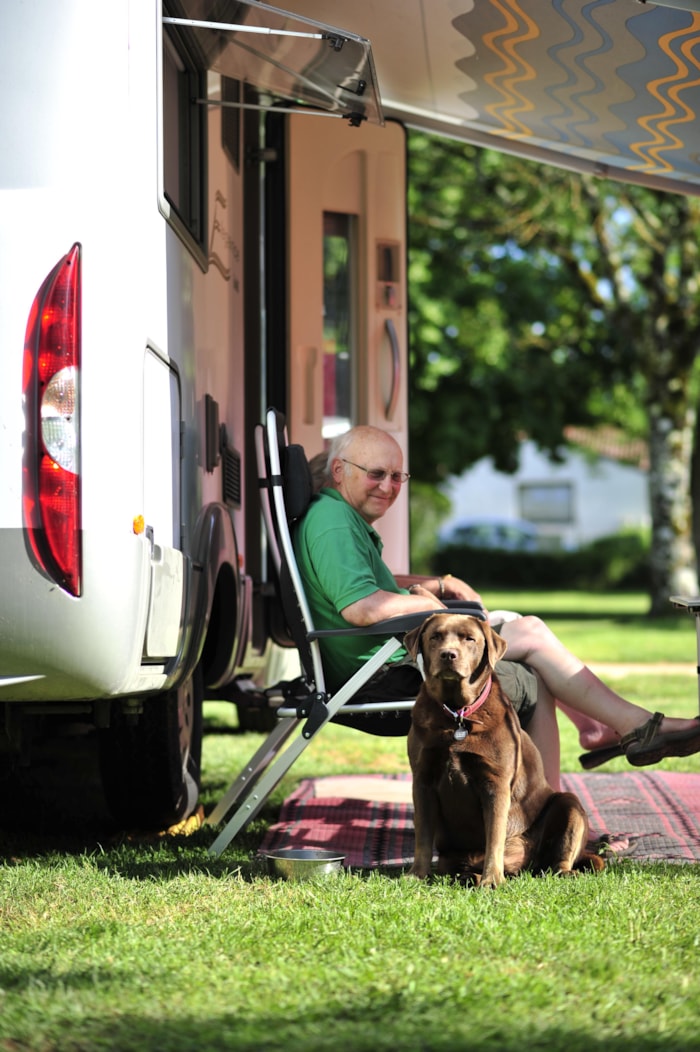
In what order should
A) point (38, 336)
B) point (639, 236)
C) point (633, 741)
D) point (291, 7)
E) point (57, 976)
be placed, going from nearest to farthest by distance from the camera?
1. point (57, 976)
2. point (38, 336)
3. point (633, 741)
4. point (291, 7)
5. point (639, 236)

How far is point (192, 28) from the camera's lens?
174 inches

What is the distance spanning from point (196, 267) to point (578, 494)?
4946cm

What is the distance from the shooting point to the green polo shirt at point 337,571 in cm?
432

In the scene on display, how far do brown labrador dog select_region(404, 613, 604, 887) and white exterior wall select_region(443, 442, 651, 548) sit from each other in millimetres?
48419

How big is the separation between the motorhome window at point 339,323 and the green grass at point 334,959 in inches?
116

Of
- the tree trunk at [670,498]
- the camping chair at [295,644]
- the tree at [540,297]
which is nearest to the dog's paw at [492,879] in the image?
the camping chair at [295,644]

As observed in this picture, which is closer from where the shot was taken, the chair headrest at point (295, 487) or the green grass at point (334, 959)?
the green grass at point (334, 959)

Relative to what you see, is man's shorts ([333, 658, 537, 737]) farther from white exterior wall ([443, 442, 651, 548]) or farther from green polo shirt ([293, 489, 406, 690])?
white exterior wall ([443, 442, 651, 548])

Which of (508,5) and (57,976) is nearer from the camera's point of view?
(57,976)

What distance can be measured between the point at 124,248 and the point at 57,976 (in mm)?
1816

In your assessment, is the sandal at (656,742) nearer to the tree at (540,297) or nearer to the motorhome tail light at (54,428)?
the motorhome tail light at (54,428)

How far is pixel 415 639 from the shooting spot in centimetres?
400

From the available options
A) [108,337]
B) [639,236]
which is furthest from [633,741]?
[639,236]

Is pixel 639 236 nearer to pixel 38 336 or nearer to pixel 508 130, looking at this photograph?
pixel 508 130
